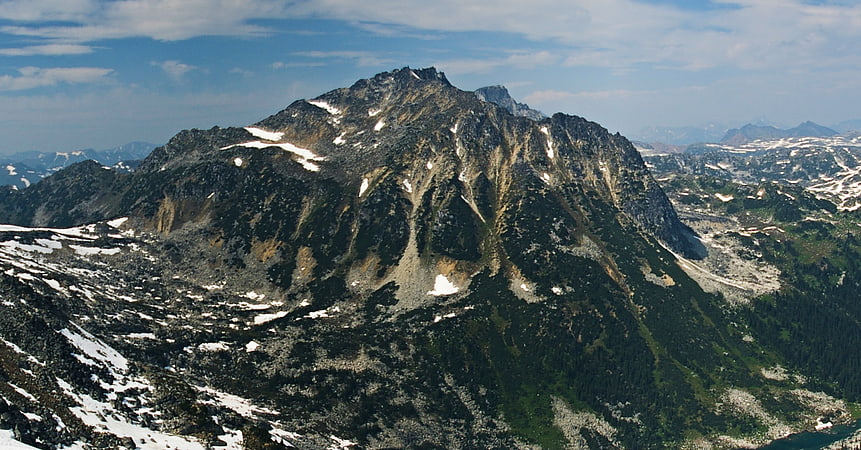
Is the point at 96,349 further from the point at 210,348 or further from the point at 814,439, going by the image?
the point at 814,439

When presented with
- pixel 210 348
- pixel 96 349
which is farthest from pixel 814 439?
pixel 96 349

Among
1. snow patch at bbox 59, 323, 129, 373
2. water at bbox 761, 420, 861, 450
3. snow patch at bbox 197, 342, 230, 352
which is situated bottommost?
water at bbox 761, 420, 861, 450

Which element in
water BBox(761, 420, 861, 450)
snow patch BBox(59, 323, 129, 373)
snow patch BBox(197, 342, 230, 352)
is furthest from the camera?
snow patch BBox(197, 342, 230, 352)

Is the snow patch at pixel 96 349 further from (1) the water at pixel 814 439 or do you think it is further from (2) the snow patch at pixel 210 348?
(1) the water at pixel 814 439

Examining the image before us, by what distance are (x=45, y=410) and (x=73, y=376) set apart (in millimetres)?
25825

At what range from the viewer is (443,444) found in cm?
17338

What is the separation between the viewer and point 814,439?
631 ft

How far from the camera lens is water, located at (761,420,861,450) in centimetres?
18850

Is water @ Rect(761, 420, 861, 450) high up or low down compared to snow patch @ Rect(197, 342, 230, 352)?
down

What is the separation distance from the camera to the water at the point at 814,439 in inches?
7421

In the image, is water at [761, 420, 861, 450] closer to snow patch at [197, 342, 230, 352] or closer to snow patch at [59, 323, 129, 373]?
snow patch at [197, 342, 230, 352]

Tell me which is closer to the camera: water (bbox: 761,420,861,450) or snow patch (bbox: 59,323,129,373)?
snow patch (bbox: 59,323,129,373)

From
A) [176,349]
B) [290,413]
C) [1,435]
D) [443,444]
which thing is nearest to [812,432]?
[443,444]

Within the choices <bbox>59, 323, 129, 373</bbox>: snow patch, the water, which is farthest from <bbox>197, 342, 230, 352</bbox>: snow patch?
the water
